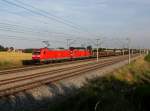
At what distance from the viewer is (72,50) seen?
6694 cm

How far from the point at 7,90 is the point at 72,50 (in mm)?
49759

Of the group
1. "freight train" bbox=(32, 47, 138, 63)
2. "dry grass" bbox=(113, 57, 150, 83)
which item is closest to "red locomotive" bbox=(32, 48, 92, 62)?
"freight train" bbox=(32, 47, 138, 63)

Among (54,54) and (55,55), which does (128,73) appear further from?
(55,55)

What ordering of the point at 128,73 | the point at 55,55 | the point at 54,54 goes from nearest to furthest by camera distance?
1. the point at 128,73
2. the point at 54,54
3. the point at 55,55

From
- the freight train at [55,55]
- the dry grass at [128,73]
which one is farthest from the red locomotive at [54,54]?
the dry grass at [128,73]

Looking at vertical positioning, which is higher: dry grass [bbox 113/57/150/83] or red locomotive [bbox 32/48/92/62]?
red locomotive [bbox 32/48/92/62]

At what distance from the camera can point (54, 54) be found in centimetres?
5575

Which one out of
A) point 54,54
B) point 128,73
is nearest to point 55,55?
point 54,54

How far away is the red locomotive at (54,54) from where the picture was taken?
50.5 m

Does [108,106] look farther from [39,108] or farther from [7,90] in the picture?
[7,90]

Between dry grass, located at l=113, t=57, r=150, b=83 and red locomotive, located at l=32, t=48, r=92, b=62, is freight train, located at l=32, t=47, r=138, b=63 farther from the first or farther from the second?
dry grass, located at l=113, t=57, r=150, b=83

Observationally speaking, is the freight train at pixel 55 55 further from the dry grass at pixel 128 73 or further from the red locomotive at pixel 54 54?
the dry grass at pixel 128 73

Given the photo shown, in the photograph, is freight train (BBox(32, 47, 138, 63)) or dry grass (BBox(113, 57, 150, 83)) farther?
freight train (BBox(32, 47, 138, 63))

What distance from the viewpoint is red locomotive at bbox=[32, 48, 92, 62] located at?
166 ft
